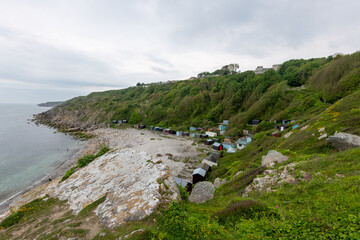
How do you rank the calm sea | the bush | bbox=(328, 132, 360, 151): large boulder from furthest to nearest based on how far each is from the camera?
the calm sea < bbox=(328, 132, 360, 151): large boulder < the bush

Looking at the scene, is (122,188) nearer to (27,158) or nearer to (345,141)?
(345,141)

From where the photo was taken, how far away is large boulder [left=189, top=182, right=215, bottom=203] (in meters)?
14.2

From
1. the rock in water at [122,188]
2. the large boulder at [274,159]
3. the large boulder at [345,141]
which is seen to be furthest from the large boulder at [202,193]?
the large boulder at [345,141]

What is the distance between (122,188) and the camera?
8.06 metres

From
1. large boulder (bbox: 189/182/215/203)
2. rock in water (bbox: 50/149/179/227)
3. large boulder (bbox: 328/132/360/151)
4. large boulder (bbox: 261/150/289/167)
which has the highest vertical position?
large boulder (bbox: 328/132/360/151)

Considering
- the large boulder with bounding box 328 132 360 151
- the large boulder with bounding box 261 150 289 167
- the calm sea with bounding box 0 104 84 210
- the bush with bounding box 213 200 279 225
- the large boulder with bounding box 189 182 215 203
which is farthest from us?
the calm sea with bounding box 0 104 84 210

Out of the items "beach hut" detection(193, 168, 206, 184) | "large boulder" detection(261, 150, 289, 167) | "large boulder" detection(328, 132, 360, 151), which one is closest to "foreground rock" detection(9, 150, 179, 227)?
"large boulder" detection(261, 150, 289, 167)

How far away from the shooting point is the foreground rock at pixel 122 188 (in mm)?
6098

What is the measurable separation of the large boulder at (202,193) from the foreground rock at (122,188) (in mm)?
7384

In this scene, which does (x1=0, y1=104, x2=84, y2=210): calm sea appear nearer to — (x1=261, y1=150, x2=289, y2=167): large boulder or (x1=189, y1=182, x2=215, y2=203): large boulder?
(x1=189, y1=182, x2=215, y2=203): large boulder

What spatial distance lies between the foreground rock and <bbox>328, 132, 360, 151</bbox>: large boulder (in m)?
15.9

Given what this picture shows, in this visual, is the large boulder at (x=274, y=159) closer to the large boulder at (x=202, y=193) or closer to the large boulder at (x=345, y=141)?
the large boulder at (x=345, y=141)

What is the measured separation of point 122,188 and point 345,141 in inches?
753

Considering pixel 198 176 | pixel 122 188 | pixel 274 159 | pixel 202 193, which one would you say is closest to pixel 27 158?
pixel 198 176
